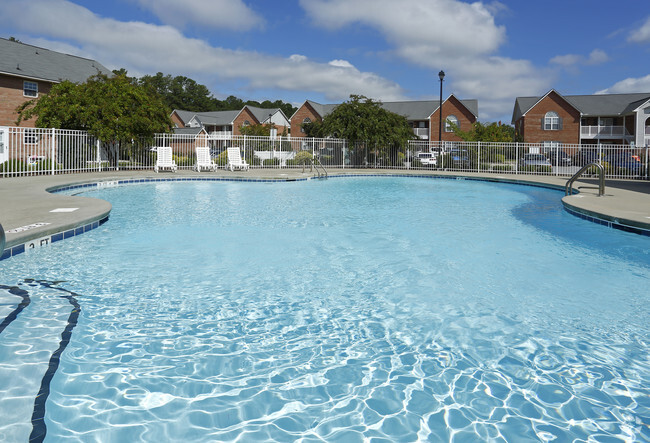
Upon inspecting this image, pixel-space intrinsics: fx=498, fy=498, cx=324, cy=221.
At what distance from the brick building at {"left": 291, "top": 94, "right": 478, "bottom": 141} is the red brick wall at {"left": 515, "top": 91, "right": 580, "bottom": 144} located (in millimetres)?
6914

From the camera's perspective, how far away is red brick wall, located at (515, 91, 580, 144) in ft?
153

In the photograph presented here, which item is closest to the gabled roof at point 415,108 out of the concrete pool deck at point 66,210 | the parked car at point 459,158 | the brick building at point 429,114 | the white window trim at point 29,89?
the brick building at point 429,114

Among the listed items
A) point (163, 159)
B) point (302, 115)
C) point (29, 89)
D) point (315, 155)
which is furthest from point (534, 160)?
point (302, 115)

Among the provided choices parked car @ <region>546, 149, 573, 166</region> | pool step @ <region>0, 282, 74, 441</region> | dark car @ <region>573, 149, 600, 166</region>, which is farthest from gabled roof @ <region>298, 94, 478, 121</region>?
pool step @ <region>0, 282, 74, 441</region>

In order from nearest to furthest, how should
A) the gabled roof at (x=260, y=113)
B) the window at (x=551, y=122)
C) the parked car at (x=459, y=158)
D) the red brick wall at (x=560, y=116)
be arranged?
1. the parked car at (x=459, y=158)
2. the red brick wall at (x=560, y=116)
3. the window at (x=551, y=122)
4. the gabled roof at (x=260, y=113)

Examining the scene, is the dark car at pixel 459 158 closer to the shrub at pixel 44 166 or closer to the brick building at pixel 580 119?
the shrub at pixel 44 166

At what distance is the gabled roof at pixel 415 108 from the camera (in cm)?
5403

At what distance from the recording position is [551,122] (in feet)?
156

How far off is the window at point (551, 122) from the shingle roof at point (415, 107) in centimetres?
801

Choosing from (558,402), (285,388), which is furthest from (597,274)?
(285,388)

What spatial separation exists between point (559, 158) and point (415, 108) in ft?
104

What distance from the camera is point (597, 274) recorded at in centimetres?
617

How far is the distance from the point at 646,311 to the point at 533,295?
3.27 ft

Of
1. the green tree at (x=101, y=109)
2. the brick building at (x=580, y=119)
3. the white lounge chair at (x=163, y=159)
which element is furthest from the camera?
the brick building at (x=580, y=119)
